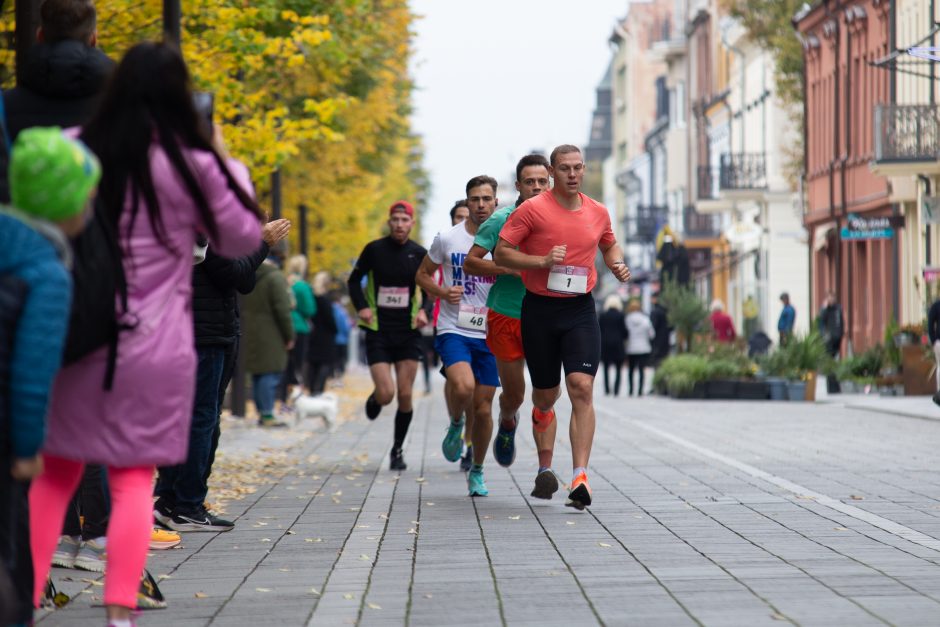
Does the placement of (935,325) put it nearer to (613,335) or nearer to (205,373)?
(613,335)

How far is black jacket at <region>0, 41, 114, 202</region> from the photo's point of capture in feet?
23.0

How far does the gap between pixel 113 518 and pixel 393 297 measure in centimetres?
868

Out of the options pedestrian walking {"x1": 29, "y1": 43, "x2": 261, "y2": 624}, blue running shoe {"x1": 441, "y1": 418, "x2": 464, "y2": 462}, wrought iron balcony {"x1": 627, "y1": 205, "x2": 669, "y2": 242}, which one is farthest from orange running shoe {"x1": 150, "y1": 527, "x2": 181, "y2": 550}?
wrought iron balcony {"x1": 627, "y1": 205, "x2": 669, "y2": 242}

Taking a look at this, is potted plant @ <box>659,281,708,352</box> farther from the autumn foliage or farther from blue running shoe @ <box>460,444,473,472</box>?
blue running shoe @ <box>460,444,473,472</box>

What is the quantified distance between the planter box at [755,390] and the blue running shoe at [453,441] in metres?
17.2

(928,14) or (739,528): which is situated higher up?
Result: (928,14)

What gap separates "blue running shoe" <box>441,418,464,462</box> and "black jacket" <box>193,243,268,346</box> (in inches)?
136

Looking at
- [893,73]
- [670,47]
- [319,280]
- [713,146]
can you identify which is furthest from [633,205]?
[319,280]

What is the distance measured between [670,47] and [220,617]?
7249cm

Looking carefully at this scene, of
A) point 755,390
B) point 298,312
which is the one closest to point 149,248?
point 298,312

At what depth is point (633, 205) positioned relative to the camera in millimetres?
101625

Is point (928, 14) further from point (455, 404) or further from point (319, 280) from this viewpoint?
point (455, 404)

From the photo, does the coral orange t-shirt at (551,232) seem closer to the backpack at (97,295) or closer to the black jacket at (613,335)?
the backpack at (97,295)

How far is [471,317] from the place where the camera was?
12.8 metres
